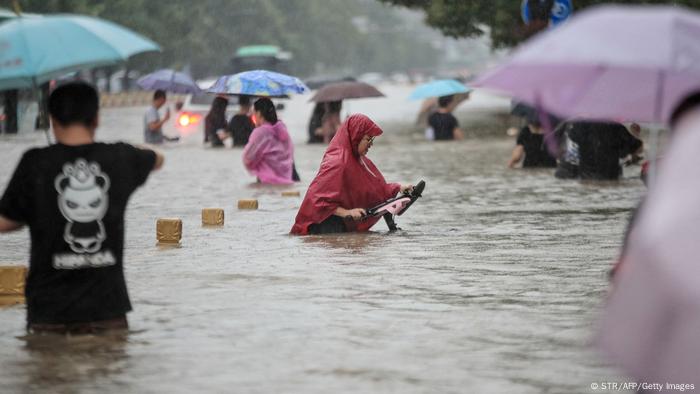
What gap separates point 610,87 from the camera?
529cm

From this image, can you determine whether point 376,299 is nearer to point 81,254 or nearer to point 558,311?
point 558,311

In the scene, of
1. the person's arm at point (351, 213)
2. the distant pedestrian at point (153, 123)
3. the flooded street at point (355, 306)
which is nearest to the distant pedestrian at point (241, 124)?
the distant pedestrian at point (153, 123)

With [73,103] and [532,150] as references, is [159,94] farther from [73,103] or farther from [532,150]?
[73,103]

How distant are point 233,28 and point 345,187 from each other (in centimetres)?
9311

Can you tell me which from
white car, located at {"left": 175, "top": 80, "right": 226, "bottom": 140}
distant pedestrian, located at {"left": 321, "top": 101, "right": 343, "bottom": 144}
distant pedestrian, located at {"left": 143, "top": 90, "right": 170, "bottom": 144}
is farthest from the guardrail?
distant pedestrian, located at {"left": 143, "top": 90, "right": 170, "bottom": 144}

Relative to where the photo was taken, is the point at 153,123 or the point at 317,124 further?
the point at 317,124

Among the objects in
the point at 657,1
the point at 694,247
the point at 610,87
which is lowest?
the point at 694,247

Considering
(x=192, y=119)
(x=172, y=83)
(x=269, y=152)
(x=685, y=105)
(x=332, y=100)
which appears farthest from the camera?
(x=192, y=119)

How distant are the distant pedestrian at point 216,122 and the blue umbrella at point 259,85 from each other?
10.1m

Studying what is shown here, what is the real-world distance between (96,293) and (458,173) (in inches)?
592

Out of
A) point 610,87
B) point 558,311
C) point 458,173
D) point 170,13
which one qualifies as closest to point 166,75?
point 458,173

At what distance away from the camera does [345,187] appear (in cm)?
1305

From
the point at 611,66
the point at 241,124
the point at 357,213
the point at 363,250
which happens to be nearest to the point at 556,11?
the point at 357,213

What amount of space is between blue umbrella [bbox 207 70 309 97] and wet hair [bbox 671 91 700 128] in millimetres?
12913
